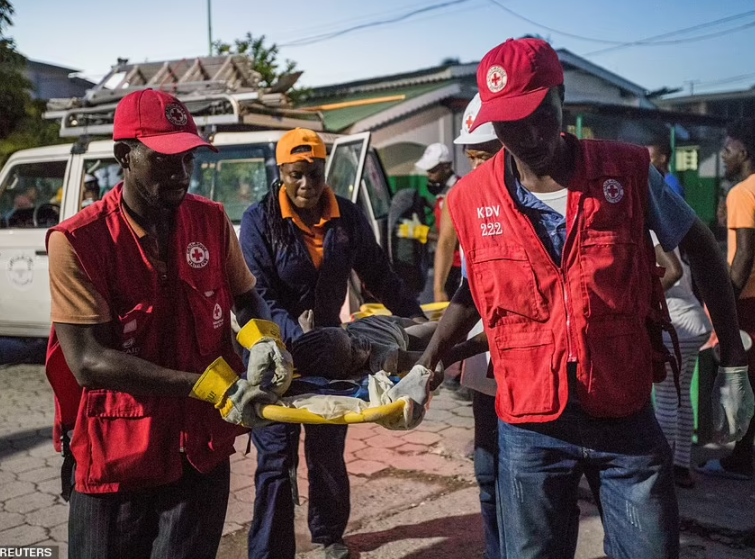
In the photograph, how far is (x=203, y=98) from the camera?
682 cm

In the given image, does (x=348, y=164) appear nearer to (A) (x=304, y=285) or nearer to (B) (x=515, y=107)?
(A) (x=304, y=285)

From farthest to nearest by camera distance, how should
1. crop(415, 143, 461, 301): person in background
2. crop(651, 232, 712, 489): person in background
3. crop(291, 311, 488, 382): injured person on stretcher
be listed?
crop(415, 143, 461, 301): person in background < crop(651, 232, 712, 489): person in background < crop(291, 311, 488, 382): injured person on stretcher

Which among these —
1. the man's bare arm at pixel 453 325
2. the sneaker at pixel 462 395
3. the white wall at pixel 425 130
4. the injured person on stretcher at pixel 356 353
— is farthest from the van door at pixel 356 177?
the white wall at pixel 425 130

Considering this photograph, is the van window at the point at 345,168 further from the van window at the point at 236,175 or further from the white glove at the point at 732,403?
the white glove at the point at 732,403

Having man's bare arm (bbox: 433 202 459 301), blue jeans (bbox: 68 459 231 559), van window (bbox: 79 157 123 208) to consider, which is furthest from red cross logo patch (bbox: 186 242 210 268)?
van window (bbox: 79 157 123 208)

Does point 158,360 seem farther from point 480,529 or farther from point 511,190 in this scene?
point 480,529

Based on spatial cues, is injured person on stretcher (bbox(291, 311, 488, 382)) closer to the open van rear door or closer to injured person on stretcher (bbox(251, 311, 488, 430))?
injured person on stretcher (bbox(251, 311, 488, 430))

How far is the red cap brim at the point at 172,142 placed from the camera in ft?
7.33

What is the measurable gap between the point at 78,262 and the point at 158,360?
1.24ft

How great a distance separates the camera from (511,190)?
2.21 metres

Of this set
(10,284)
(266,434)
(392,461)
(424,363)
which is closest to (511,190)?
(424,363)

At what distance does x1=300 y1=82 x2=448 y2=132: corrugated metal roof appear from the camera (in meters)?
14.2

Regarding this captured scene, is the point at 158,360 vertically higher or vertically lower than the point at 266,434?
higher

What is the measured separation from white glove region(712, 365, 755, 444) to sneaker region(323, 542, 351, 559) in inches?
74.9
